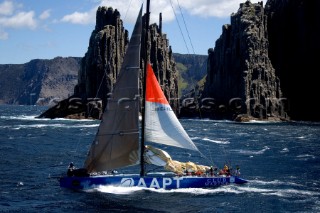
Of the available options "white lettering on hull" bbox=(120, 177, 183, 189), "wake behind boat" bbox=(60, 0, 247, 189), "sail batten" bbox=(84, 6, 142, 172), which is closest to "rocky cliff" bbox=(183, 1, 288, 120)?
"white lettering on hull" bbox=(120, 177, 183, 189)

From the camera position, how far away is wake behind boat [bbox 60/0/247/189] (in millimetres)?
38031

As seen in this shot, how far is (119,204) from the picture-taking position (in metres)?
35.1

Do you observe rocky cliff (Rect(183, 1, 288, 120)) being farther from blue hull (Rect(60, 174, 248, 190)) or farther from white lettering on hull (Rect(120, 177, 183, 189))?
white lettering on hull (Rect(120, 177, 183, 189))

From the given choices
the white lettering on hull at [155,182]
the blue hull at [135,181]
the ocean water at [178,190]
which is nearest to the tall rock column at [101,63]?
the ocean water at [178,190]

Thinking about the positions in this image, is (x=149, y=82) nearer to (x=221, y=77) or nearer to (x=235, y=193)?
(x=235, y=193)

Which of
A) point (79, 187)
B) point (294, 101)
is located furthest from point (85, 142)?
point (294, 101)

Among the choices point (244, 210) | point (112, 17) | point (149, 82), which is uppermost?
point (112, 17)

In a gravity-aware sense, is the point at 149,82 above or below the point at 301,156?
above

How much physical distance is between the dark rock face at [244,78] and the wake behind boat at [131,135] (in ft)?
437

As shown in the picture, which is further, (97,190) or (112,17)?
(112,17)

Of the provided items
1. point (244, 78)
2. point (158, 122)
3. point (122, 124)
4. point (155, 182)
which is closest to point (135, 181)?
point (155, 182)

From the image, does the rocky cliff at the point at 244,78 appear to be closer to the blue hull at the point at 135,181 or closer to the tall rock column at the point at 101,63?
the tall rock column at the point at 101,63

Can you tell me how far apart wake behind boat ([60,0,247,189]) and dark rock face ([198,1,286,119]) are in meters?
133

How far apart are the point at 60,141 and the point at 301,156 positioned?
4318 cm
